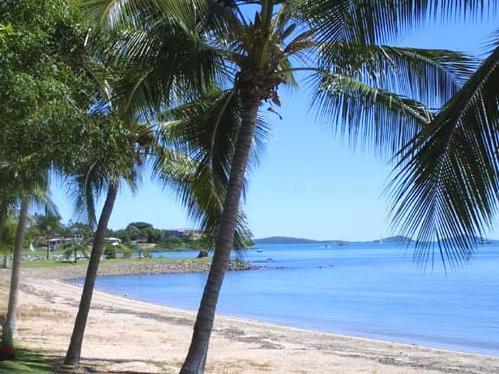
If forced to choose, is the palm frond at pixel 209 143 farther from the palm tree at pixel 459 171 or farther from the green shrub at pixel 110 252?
the green shrub at pixel 110 252

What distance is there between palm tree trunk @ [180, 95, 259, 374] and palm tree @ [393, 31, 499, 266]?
372 centimetres

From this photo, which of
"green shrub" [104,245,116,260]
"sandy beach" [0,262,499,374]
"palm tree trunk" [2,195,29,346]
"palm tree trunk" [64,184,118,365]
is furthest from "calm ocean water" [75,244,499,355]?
"green shrub" [104,245,116,260]

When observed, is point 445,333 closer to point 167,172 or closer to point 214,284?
point 167,172

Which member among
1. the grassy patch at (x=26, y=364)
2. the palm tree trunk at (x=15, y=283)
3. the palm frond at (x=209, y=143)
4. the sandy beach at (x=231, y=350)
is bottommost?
the sandy beach at (x=231, y=350)

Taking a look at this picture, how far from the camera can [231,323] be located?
28438mm

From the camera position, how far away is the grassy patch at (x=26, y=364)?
1091 cm

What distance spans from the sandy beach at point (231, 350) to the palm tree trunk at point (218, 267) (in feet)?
16.8

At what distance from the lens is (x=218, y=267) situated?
27.1 ft

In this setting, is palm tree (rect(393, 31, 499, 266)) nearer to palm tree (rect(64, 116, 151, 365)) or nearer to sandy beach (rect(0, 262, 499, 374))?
palm tree (rect(64, 116, 151, 365))

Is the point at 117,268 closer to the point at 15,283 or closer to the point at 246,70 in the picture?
the point at 15,283

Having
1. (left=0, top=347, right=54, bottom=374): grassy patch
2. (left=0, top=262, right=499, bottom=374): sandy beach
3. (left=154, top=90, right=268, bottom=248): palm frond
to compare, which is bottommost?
(left=0, top=262, right=499, bottom=374): sandy beach

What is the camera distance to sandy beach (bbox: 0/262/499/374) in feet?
50.4

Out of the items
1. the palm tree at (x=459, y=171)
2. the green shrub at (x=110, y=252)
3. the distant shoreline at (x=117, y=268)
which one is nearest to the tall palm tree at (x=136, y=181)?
the palm tree at (x=459, y=171)

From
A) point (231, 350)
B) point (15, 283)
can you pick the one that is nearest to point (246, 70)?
point (15, 283)
